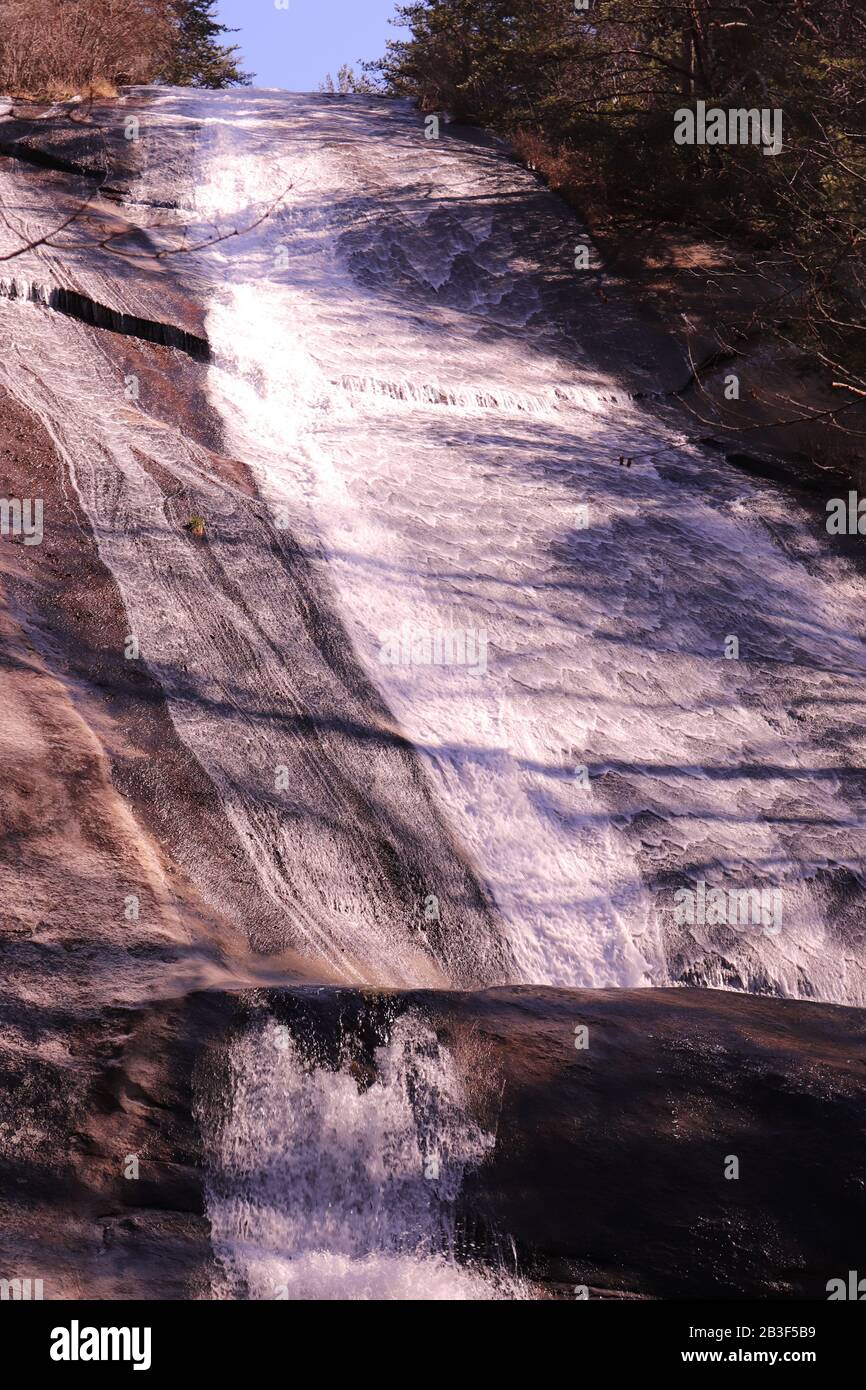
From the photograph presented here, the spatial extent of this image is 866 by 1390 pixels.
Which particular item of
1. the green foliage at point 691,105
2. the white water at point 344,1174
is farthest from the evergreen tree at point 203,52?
the white water at point 344,1174

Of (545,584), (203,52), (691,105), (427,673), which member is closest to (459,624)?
(427,673)

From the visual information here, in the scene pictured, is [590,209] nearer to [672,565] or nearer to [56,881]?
[672,565]

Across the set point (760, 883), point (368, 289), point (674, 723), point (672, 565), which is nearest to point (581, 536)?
point (672, 565)

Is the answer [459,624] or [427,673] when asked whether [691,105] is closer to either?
[459,624]

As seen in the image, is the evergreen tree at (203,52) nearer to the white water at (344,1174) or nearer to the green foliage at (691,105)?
the green foliage at (691,105)

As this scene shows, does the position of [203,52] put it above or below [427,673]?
above

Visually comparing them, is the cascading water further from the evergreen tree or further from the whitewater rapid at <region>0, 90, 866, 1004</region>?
the evergreen tree
